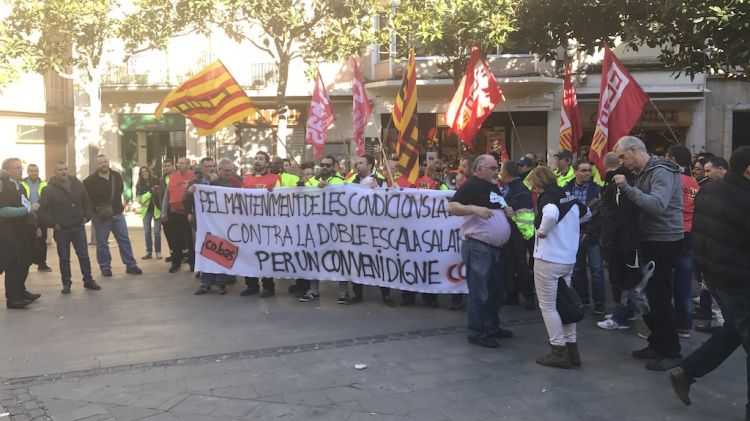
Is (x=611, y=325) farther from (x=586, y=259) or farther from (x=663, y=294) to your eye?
(x=663, y=294)

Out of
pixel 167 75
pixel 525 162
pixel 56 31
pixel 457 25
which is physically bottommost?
pixel 525 162

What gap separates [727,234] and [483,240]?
A: 7.03 feet

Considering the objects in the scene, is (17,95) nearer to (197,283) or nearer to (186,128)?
(186,128)

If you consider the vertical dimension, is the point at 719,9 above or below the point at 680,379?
above

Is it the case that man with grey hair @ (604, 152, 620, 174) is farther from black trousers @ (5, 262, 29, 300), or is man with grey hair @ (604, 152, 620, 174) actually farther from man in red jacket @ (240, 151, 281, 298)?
black trousers @ (5, 262, 29, 300)

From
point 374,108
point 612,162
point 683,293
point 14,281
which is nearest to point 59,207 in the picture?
point 14,281

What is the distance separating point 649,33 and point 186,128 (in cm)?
1859

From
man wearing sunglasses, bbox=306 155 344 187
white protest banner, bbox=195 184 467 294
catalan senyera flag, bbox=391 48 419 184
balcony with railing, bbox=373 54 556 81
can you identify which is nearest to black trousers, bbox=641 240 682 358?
white protest banner, bbox=195 184 467 294

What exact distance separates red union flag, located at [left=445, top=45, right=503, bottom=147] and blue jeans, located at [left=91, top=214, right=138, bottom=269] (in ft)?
17.5

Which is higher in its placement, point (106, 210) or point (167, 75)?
point (167, 75)

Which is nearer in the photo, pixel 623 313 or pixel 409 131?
pixel 623 313

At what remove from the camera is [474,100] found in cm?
868

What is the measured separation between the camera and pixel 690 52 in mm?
9914

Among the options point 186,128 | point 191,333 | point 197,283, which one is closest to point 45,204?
point 197,283
